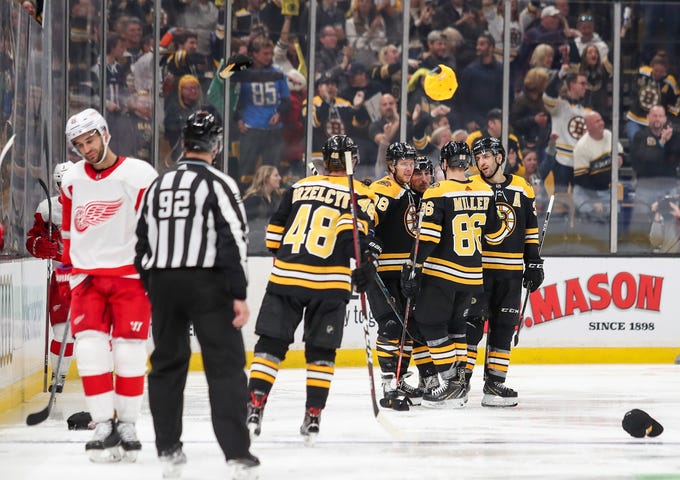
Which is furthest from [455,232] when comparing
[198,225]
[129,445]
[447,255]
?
[198,225]

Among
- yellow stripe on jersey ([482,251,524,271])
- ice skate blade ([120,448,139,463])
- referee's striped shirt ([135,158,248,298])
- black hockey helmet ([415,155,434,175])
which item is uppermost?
black hockey helmet ([415,155,434,175])

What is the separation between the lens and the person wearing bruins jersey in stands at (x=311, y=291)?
5086mm

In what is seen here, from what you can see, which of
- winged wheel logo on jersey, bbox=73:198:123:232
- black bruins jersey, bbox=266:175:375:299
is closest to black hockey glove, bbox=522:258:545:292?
black bruins jersey, bbox=266:175:375:299

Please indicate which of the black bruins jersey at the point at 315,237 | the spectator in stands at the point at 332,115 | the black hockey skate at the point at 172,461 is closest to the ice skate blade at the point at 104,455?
the black hockey skate at the point at 172,461

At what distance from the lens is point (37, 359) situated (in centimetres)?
696

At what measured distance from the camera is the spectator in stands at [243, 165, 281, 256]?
10.2 m

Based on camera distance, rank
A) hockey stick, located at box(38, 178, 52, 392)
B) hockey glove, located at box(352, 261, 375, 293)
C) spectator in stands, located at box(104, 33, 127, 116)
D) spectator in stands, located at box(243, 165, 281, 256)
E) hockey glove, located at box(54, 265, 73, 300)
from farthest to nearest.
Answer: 1. spectator in stands, located at box(243, 165, 281, 256)
2. spectator in stands, located at box(104, 33, 127, 116)
3. hockey glove, located at box(54, 265, 73, 300)
4. hockey stick, located at box(38, 178, 52, 392)
5. hockey glove, located at box(352, 261, 375, 293)

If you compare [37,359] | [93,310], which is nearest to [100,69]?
[37,359]

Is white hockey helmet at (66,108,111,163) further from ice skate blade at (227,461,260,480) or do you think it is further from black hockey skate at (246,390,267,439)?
ice skate blade at (227,461,260,480)

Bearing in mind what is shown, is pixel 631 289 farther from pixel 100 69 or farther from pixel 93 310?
pixel 93 310

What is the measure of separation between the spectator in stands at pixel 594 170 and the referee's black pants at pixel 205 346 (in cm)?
715

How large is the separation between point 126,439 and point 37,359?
251 centimetres

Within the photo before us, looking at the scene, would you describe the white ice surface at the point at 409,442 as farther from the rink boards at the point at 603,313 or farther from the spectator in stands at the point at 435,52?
the spectator in stands at the point at 435,52

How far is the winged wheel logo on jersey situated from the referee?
49cm
